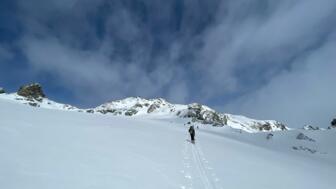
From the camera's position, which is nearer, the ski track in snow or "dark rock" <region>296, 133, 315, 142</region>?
the ski track in snow

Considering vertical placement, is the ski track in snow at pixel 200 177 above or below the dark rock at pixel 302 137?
below

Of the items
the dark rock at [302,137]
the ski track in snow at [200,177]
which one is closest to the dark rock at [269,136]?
the dark rock at [302,137]

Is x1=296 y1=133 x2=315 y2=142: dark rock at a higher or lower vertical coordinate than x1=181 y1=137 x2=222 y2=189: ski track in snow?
higher

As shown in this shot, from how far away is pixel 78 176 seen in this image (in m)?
9.18

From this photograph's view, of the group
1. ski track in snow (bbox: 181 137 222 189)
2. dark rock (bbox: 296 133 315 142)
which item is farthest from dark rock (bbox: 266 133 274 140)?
ski track in snow (bbox: 181 137 222 189)

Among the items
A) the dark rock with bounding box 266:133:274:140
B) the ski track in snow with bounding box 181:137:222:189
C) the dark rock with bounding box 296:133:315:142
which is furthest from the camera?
the dark rock with bounding box 266:133:274:140

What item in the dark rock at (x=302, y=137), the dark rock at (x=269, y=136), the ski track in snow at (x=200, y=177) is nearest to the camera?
the ski track in snow at (x=200, y=177)

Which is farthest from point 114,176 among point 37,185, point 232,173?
point 232,173

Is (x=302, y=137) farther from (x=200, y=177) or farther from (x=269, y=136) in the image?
(x=200, y=177)

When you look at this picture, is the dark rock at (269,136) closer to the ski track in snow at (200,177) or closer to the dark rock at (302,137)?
the dark rock at (302,137)

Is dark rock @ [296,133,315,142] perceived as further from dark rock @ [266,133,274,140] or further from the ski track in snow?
the ski track in snow

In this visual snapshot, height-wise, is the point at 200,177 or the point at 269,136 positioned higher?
the point at 269,136

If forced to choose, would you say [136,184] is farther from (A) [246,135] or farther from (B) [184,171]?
(A) [246,135]

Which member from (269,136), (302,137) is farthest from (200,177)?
(269,136)
